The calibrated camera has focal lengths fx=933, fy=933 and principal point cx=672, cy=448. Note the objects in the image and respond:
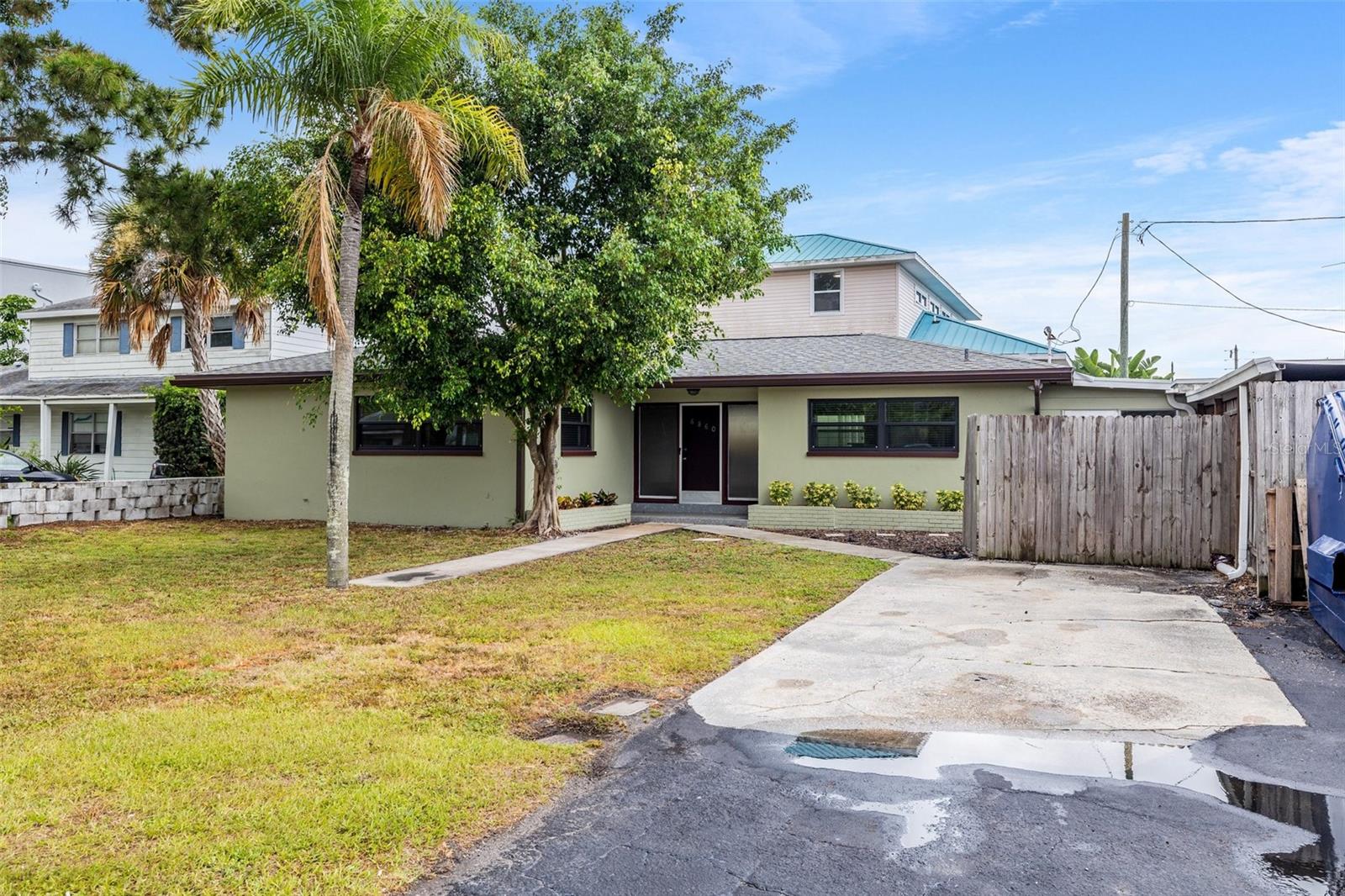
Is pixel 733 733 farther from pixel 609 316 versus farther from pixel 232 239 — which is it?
pixel 232 239

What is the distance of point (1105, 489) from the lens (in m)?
11.6

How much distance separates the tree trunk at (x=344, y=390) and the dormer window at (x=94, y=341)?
20.4 meters

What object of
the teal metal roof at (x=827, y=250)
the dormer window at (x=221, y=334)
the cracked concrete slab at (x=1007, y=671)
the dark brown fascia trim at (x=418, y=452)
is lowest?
the cracked concrete slab at (x=1007, y=671)

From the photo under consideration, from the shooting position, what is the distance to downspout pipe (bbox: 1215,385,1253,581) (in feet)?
31.7

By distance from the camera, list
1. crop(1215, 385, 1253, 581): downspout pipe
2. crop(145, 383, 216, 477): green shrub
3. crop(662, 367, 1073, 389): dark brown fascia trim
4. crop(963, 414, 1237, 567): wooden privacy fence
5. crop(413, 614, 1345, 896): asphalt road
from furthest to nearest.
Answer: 1. crop(145, 383, 216, 477): green shrub
2. crop(662, 367, 1073, 389): dark brown fascia trim
3. crop(963, 414, 1237, 567): wooden privacy fence
4. crop(1215, 385, 1253, 581): downspout pipe
5. crop(413, 614, 1345, 896): asphalt road

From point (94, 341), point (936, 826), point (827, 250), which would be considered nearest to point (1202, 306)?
point (827, 250)

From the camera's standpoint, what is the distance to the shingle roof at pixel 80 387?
2430 cm

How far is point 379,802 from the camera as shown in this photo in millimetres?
3861

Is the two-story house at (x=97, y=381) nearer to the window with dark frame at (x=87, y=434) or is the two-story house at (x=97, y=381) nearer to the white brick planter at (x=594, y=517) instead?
the window with dark frame at (x=87, y=434)

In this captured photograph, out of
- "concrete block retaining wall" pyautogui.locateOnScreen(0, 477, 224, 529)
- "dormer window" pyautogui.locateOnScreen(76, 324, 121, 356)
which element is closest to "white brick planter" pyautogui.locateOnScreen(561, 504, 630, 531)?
"concrete block retaining wall" pyautogui.locateOnScreen(0, 477, 224, 529)

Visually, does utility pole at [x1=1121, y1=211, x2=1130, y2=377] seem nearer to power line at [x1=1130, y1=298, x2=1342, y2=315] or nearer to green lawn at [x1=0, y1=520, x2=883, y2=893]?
power line at [x1=1130, y1=298, x2=1342, y2=315]

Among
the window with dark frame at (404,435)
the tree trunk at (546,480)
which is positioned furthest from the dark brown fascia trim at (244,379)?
the tree trunk at (546,480)

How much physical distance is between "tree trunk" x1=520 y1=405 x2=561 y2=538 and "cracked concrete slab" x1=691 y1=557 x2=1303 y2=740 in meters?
6.98

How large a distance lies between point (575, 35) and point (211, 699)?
36.1ft
